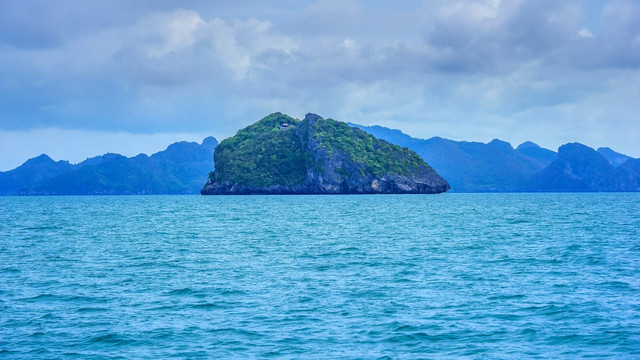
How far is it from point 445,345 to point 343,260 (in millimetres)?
19617

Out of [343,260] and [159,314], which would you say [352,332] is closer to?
[159,314]

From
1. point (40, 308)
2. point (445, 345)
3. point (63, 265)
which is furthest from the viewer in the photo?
point (63, 265)

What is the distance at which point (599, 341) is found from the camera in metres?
20.4

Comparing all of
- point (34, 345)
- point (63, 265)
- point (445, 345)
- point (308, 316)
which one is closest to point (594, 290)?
point (445, 345)

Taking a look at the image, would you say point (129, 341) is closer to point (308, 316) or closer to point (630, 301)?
point (308, 316)

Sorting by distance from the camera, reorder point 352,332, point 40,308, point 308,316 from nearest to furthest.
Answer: point 352,332 → point 308,316 → point 40,308

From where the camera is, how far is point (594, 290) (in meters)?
28.4

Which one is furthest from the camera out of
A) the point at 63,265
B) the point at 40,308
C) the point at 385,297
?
the point at 63,265

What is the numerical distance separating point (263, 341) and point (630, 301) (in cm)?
1624

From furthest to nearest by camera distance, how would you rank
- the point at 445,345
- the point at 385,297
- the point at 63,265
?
the point at 63,265
the point at 385,297
the point at 445,345

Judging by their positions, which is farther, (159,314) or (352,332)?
(159,314)

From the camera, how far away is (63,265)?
124ft

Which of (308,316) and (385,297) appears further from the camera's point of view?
(385,297)

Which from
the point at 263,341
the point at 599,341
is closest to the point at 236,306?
the point at 263,341
